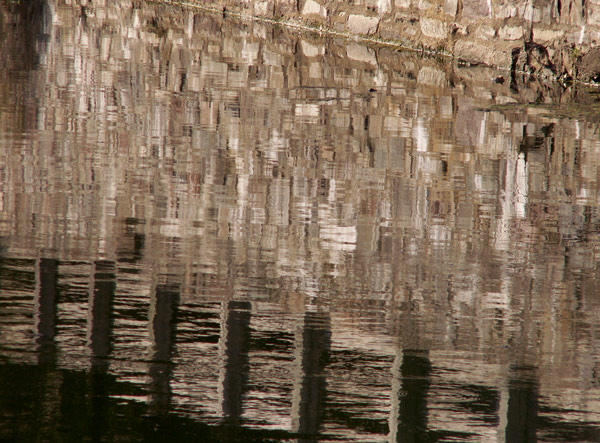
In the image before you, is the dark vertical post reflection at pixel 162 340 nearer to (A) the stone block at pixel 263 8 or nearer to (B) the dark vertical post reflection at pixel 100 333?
(B) the dark vertical post reflection at pixel 100 333

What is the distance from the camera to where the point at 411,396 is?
4059mm

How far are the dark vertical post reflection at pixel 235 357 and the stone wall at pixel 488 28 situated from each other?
943cm

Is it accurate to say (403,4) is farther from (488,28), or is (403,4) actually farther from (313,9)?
(313,9)

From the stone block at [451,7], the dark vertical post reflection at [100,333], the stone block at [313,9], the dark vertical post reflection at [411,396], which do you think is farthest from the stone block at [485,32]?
the dark vertical post reflection at [411,396]

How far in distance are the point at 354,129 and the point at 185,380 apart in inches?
207

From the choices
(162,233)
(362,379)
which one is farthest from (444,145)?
(362,379)

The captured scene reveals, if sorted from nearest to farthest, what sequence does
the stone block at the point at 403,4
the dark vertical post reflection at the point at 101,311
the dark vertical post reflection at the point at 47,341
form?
1. the dark vertical post reflection at the point at 47,341
2. the dark vertical post reflection at the point at 101,311
3. the stone block at the point at 403,4

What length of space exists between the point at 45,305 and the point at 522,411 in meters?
2.03

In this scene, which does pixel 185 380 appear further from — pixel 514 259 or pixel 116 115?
pixel 116 115

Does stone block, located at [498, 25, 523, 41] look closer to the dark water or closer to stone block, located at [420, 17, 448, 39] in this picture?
stone block, located at [420, 17, 448, 39]

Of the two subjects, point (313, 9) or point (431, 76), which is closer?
point (431, 76)

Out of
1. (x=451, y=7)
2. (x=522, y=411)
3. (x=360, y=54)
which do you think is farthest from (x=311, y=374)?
(x=451, y=7)

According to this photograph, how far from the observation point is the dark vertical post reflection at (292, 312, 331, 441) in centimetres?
381

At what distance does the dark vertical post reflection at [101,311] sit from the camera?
4266mm
